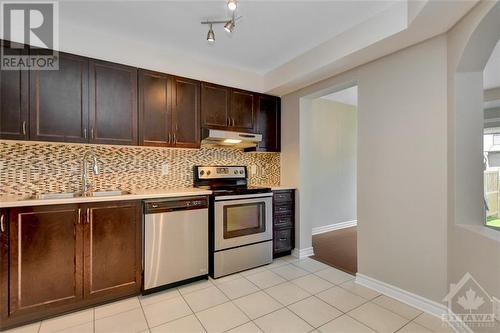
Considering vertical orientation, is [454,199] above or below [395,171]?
below

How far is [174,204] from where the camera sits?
256cm

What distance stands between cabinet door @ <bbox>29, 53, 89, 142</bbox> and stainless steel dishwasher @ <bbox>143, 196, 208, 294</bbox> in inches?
39.6

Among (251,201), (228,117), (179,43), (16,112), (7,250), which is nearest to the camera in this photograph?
(7,250)

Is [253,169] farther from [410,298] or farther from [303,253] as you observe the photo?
[410,298]

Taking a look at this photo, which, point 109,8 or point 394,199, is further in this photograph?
point 394,199

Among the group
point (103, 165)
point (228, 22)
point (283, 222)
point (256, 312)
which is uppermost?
point (228, 22)

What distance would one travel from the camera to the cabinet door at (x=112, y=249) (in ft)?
7.18

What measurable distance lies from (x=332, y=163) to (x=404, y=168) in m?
2.54

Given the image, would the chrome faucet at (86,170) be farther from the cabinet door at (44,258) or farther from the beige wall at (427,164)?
the beige wall at (427,164)

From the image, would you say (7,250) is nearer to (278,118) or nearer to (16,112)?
(16,112)

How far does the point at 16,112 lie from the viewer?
2.12 metres

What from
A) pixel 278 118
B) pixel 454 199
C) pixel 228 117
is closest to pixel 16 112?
pixel 228 117

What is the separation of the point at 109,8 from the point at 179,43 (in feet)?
2.45

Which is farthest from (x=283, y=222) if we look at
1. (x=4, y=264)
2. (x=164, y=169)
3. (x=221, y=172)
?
(x=4, y=264)
